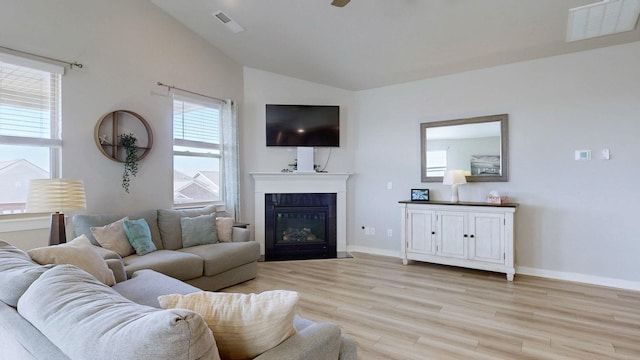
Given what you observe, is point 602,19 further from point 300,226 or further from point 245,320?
point 300,226

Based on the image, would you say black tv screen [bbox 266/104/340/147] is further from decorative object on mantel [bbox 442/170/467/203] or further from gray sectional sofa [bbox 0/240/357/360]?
gray sectional sofa [bbox 0/240/357/360]

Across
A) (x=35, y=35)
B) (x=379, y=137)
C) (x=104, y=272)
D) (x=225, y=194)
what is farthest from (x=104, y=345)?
(x=379, y=137)

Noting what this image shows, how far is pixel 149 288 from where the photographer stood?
2.28 metres

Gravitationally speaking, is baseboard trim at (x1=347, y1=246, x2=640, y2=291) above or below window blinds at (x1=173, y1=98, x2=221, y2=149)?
below

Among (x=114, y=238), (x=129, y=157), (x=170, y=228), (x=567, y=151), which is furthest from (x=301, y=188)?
(x=567, y=151)

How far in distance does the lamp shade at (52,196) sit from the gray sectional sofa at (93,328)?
1.37m

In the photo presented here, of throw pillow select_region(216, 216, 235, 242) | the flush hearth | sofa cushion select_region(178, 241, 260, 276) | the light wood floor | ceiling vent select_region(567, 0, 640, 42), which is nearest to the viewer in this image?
the light wood floor

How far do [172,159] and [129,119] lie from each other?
723 mm

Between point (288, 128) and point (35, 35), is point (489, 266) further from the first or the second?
point (35, 35)

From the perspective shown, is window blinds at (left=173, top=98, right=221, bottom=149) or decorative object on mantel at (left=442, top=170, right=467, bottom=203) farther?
window blinds at (left=173, top=98, right=221, bottom=149)

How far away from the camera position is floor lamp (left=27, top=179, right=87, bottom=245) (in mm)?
2680

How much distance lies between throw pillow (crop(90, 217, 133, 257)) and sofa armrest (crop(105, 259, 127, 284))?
707mm

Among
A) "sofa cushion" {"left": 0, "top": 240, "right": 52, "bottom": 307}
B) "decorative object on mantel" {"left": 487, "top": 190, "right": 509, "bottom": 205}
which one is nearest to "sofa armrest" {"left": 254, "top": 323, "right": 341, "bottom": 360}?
"sofa cushion" {"left": 0, "top": 240, "right": 52, "bottom": 307}

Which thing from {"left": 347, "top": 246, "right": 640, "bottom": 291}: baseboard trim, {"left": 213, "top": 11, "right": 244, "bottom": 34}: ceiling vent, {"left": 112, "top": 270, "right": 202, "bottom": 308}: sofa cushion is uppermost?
{"left": 213, "top": 11, "right": 244, "bottom": 34}: ceiling vent
